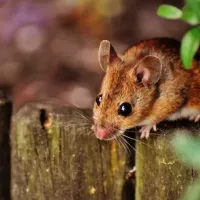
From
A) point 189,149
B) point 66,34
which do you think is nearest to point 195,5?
point 189,149

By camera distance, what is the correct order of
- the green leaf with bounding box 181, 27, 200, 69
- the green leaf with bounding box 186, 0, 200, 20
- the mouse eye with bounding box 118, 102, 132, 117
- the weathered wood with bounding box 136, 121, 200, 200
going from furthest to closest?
the mouse eye with bounding box 118, 102, 132, 117, the weathered wood with bounding box 136, 121, 200, 200, the green leaf with bounding box 181, 27, 200, 69, the green leaf with bounding box 186, 0, 200, 20

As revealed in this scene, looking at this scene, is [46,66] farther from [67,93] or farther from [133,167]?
[133,167]

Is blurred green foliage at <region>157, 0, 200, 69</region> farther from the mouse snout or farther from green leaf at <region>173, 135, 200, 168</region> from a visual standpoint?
A: the mouse snout

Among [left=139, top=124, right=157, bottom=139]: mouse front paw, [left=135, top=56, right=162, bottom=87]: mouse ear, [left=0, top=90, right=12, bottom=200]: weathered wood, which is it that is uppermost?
[left=135, top=56, right=162, bottom=87]: mouse ear

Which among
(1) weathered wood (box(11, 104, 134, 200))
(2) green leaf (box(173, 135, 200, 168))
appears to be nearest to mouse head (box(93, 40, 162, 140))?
(1) weathered wood (box(11, 104, 134, 200))

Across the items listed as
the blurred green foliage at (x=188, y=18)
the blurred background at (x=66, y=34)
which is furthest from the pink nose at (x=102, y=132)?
the blurred background at (x=66, y=34)

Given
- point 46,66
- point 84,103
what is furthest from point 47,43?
point 84,103

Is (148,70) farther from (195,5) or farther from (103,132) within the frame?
(195,5)
